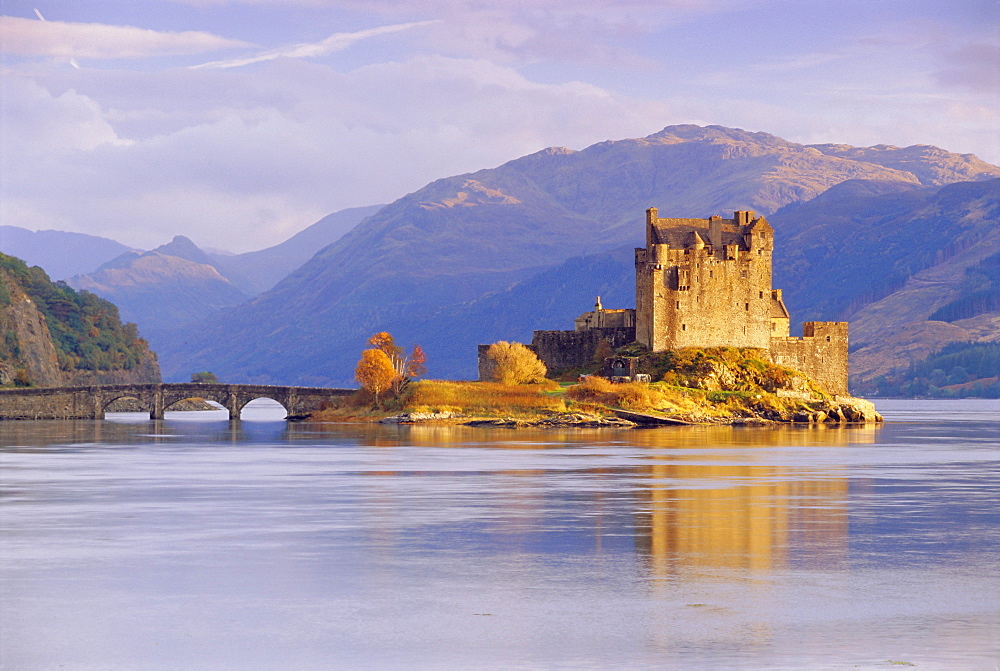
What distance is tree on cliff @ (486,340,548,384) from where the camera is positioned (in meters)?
120

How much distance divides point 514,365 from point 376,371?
12356 mm

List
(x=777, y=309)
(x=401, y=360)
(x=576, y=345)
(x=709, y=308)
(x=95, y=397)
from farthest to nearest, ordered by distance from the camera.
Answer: (x=95, y=397), (x=777, y=309), (x=576, y=345), (x=401, y=360), (x=709, y=308)

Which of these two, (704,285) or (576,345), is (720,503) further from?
(576,345)

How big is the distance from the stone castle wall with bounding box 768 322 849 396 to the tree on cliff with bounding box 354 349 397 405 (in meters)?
35.1

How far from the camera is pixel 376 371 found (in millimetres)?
121750

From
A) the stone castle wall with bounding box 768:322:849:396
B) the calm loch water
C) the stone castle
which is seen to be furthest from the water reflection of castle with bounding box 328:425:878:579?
the stone castle wall with bounding box 768:322:849:396

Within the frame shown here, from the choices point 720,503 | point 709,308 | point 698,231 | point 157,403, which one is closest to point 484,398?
point 709,308

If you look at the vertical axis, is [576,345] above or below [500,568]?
above

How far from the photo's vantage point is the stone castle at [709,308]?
120 meters

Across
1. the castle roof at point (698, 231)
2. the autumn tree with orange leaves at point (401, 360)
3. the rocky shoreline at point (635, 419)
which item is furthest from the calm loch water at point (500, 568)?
the autumn tree with orange leaves at point (401, 360)

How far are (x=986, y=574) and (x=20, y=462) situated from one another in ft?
161

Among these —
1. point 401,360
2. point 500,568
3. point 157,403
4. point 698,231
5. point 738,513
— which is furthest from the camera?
point 157,403

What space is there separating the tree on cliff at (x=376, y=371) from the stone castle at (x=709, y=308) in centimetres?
855

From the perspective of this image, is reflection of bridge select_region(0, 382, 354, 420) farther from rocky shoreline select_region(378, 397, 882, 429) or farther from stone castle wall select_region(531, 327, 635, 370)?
rocky shoreline select_region(378, 397, 882, 429)
